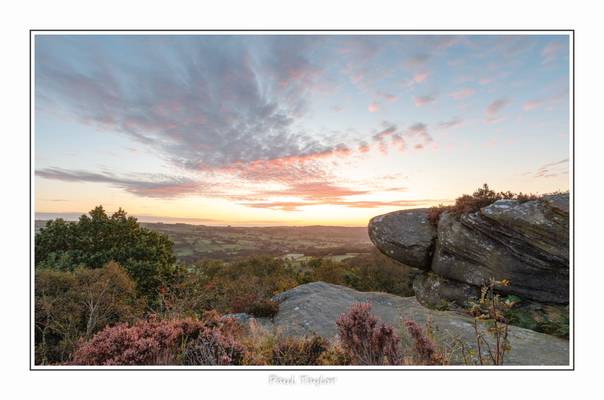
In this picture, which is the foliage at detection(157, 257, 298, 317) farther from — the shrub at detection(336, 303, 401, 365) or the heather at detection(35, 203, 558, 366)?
the shrub at detection(336, 303, 401, 365)

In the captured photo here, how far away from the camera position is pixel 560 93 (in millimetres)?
4672

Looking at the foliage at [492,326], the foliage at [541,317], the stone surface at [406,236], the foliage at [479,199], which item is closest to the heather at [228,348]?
the foliage at [492,326]

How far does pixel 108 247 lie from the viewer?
1158 centimetres

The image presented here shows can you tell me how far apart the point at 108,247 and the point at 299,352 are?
11.1 meters

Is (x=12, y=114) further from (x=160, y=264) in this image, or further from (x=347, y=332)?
(x=160, y=264)

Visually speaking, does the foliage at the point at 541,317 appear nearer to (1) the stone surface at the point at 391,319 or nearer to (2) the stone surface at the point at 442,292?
(1) the stone surface at the point at 391,319

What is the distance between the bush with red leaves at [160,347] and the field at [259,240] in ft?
22.1

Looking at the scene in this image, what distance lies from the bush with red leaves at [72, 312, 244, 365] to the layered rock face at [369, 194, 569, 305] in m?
7.31

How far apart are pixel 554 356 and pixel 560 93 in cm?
498

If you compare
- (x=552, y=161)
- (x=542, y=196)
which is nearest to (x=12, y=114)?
(x=552, y=161)

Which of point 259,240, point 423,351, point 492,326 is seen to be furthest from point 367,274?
point 423,351

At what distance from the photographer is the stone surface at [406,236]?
413 inches

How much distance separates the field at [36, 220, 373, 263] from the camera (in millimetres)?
11672

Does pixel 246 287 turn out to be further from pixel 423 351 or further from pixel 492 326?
pixel 492 326
